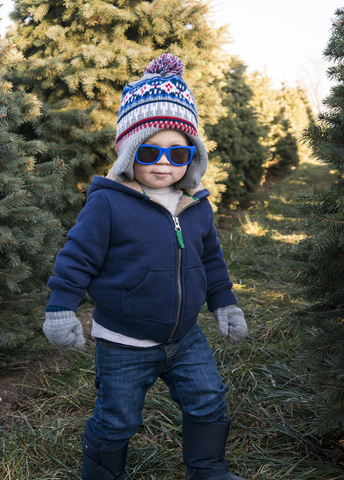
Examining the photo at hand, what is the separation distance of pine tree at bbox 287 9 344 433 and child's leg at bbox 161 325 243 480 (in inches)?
18.5

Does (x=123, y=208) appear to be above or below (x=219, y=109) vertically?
below

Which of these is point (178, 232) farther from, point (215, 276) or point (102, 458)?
point (102, 458)

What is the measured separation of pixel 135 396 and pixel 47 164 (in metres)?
2.11

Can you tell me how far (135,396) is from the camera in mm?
1678

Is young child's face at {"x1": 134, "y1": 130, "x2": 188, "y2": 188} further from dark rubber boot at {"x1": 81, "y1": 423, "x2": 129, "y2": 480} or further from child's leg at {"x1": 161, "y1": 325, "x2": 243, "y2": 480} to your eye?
dark rubber boot at {"x1": 81, "y1": 423, "x2": 129, "y2": 480}

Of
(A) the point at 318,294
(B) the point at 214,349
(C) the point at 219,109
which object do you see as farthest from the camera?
(C) the point at 219,109

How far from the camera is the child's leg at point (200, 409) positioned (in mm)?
1721

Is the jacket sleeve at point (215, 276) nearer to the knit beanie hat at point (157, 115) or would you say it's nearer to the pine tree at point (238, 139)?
the knit beanie hat at point (157, 115)

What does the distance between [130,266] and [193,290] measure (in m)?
0.29

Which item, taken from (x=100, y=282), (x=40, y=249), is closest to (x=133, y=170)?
(x=100, y=282)

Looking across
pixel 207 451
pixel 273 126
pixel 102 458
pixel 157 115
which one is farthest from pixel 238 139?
pixel 102 458

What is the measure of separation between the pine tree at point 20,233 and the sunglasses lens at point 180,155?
4.08 feet

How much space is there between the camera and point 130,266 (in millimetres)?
1644

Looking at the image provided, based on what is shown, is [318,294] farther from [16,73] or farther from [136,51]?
[16,73]
